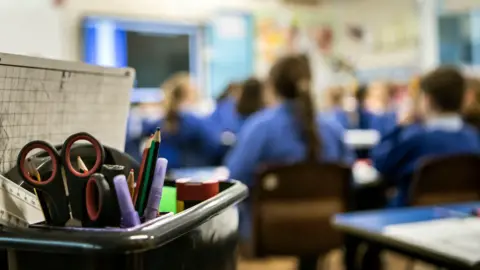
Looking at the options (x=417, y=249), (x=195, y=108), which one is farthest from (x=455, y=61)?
(x=417, y=249)

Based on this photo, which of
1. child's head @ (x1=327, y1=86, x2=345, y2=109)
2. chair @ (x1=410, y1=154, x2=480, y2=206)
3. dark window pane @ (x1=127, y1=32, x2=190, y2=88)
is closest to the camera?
chair @ (x1=410, y1=154, x2=480, y2=206)

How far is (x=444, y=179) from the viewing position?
2.00m

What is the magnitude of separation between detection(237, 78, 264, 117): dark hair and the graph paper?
300cm

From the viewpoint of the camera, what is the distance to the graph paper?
0.60 m

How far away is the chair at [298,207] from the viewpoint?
2043 mm

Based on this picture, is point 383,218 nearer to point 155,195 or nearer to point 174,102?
point 155,195

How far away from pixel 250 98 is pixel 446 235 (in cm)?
286

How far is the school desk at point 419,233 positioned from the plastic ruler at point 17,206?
61 centimetres

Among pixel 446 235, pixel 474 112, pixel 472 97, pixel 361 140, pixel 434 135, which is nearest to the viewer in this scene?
pixel 446 235

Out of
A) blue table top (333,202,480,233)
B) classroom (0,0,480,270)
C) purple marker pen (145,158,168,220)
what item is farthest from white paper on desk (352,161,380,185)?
purple marker pen (145,158,168,220)

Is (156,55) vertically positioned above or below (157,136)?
above

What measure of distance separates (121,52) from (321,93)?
82.8 inches

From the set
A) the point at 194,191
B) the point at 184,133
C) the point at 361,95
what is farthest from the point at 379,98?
the point at 194,191

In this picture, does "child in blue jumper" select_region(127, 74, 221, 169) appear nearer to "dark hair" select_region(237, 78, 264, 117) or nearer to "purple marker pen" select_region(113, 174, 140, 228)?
"dark hair" select_region(237, 78, 264, 117)
